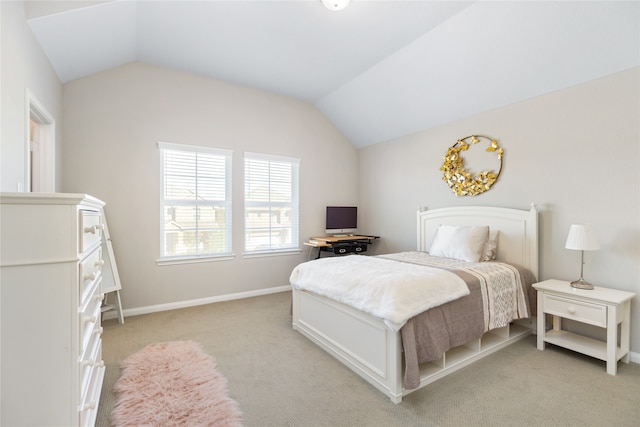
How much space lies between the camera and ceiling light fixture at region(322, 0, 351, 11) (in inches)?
97.8

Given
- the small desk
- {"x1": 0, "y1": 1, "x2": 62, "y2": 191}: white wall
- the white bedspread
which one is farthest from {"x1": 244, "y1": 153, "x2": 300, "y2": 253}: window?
{"x1": 0, "y1": 1, "x2": 62, "y2": 191}: white wall

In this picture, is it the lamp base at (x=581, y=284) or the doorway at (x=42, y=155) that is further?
the doorway at (x=42, y=155)

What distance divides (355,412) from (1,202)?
6.67 ft

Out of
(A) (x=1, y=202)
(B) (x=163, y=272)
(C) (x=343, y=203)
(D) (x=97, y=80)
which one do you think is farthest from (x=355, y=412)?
(D) (x=97, y=80)

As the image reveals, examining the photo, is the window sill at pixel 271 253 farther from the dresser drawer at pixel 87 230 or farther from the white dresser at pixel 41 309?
the white dresser at pixel 41 309

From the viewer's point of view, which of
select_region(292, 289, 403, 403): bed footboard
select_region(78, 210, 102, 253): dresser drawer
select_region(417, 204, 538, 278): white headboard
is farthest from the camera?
select_region(417, 204, 538, 278): white headboard

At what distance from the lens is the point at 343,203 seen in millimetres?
5309

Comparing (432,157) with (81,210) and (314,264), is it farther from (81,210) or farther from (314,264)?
(81,210)

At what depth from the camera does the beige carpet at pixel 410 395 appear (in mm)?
1801

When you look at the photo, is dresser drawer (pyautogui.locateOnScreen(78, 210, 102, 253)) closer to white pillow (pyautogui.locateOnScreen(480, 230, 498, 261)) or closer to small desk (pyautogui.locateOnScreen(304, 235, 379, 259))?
small desk (pyautogui.locateOnScreen(304, 235, 379, 259))

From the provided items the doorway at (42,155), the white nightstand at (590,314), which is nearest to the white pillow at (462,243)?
the white nightstand at (590,314)

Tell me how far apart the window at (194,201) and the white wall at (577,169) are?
3.04 m

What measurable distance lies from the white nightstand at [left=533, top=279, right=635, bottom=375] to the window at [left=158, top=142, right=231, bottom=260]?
3655 millimetres

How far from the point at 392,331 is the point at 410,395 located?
1.57ft
